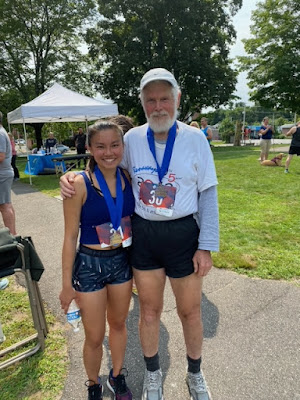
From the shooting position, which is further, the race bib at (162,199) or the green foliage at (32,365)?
the green foliage at (32,365)

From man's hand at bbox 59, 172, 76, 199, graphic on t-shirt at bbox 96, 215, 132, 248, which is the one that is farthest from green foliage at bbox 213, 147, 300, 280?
man's hand at bbox 59, 172, 76, 199

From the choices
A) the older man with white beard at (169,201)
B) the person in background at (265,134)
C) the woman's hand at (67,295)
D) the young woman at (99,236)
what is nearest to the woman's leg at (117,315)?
the young woman at (99,236)

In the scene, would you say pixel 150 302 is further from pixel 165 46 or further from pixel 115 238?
pixel 165 46

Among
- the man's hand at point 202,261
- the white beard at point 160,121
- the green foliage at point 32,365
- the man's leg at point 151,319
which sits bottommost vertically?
the green foliage at point 32,365

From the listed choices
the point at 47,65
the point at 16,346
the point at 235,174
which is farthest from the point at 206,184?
the point at 47,65

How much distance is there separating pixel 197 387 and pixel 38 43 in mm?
28629

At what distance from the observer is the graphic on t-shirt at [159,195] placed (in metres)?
1.78

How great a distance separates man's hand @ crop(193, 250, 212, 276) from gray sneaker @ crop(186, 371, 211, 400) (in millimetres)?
772

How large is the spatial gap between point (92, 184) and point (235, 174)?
381 inches

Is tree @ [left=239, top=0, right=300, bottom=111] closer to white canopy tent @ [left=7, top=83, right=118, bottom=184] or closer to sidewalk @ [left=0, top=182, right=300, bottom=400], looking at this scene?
white canopy tent @ [left=7, top=83, right=118, bottom=184]

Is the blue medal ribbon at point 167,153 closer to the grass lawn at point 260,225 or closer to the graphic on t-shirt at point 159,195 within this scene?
the graphic on t-shirt at point 159,195

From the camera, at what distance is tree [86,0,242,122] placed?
2339cm

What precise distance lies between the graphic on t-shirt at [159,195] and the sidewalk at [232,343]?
52.7 inches

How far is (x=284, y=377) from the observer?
7.02ft
